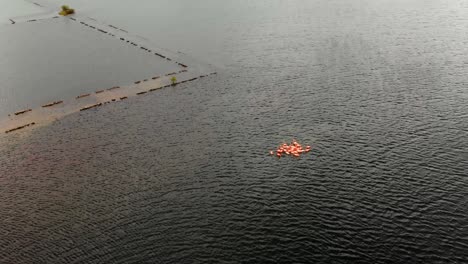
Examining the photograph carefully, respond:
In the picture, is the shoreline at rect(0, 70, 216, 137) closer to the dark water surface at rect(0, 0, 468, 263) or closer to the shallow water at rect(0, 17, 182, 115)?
the shallow water at rect(0, 17, 182, 115)

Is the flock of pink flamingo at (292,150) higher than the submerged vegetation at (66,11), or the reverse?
the submerged vegetation at (66,11)

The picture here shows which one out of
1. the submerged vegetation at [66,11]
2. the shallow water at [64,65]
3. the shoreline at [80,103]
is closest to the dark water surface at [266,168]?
the shoreline at [80,103]

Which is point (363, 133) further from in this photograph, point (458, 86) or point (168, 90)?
point (168, 90)

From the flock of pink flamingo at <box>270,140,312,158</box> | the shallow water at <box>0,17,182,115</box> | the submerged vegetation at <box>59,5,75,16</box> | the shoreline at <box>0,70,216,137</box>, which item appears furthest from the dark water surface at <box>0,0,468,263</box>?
the submerged vegetation at <box>59,5,75,16</box>

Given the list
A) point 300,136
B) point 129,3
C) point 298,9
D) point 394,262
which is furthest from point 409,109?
point 129,3

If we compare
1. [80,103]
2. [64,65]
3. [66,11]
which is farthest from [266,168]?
[66,11]

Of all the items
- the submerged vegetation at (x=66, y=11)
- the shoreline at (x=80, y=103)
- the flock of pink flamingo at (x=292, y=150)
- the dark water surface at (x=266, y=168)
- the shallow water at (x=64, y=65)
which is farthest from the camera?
the submerged vegetation at (x=66, y=11)

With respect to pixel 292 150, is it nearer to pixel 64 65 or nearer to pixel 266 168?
pixel 266 168

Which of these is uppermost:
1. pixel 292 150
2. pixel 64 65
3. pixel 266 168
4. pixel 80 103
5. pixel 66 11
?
pixel 66 11

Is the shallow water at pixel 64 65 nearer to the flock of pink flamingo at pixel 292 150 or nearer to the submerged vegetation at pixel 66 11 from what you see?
the submerged vegetation at pixel 66 11

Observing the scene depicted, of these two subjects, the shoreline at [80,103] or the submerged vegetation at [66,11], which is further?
the submerged vegetation at [66,11]
